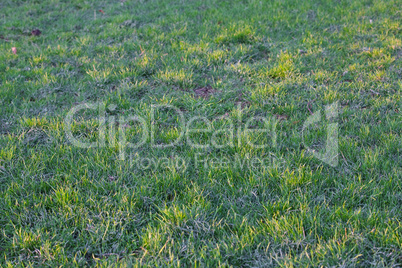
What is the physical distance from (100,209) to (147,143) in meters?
1.00

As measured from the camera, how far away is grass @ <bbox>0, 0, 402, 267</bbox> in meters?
2.24

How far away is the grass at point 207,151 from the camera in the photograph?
2238mm

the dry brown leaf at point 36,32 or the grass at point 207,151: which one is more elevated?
the dry brown leaf at point 36,32

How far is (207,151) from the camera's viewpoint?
3.22 metres

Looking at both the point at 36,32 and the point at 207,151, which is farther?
the point at 36,32

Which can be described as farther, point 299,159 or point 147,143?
point 147,143

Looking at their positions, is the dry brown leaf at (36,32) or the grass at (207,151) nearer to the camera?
the grass at (207,151)

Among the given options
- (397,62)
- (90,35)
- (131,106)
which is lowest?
(131,106)

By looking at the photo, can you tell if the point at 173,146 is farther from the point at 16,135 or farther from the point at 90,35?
the point at 90,35

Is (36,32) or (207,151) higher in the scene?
(36,32)

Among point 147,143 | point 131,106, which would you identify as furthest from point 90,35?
point 147,143

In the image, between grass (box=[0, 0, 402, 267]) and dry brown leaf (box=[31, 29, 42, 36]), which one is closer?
grass (box=[0, 0, 402, 267])

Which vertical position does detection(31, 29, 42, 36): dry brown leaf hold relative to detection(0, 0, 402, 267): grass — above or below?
above

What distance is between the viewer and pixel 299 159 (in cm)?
296
